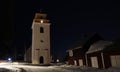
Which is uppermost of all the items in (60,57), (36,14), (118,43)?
(36,14)

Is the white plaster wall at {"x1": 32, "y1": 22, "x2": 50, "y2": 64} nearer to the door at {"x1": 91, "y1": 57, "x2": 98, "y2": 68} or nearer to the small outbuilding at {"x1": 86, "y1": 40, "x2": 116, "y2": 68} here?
the small outbuilding at {"x1": 86, "y1": 40, "x2": 116, "y2": 68}

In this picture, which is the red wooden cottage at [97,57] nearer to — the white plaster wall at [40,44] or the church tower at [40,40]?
the white plaster wall at [40,44]

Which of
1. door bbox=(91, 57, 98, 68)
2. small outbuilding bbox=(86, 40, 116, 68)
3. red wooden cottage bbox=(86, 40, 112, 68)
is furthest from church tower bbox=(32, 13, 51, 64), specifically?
door bbox=(91, 57, 98, 68)

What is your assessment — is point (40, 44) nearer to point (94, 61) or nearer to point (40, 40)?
point (40, 40)

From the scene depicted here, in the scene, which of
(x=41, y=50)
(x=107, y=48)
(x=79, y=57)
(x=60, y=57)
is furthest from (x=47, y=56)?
(x=60, y=57)

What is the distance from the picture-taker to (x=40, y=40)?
52.6 metres

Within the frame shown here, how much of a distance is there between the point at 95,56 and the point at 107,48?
14.9ft

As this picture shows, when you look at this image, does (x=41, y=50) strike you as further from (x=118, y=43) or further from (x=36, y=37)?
(x=118, y=43)

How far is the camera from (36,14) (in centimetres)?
5388

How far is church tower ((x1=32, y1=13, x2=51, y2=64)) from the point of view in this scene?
51406 mm

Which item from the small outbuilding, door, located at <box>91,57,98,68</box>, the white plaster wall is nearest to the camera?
the small outbuilding

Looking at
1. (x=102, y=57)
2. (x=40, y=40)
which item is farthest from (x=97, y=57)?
(x=40, y=40)

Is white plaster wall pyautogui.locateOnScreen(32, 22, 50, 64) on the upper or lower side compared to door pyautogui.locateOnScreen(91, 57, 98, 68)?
upper

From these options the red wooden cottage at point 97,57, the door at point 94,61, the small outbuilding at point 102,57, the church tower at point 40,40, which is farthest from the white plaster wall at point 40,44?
the door at point 94,61
